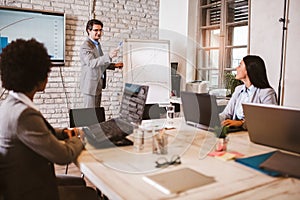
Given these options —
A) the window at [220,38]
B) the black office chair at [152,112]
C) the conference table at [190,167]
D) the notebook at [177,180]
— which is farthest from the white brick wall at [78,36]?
the notebook at [177,180]

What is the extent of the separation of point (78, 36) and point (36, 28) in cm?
61

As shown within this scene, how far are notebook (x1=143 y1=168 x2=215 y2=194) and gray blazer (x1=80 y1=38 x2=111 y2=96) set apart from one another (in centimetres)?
222

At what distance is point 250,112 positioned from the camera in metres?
1.57

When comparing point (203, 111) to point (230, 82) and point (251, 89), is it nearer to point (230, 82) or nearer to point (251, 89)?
point (251, 89)

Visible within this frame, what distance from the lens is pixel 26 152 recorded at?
3.94 ft

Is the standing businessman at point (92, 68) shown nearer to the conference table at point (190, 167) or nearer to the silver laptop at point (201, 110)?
the silver laptop at point (201, 110)

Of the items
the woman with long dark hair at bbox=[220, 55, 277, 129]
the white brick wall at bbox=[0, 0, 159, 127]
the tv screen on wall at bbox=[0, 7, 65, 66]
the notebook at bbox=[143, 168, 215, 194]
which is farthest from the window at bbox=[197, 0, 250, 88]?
the notebook at bbox=[143, 168, 215, 194]

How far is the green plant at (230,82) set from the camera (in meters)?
3.82

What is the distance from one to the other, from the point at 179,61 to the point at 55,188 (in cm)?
381

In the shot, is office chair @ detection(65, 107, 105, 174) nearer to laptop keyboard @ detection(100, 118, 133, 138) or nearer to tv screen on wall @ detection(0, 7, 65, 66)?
laptop keyboard @ detection(100, 118, 133, 138)

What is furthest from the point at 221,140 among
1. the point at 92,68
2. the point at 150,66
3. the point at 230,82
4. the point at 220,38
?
the point at 150,66

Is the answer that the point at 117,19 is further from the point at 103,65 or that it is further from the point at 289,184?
the point at 289,184

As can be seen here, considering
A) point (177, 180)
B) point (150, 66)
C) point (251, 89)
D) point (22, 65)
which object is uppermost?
point (150, 66)

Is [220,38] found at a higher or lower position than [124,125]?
higher
